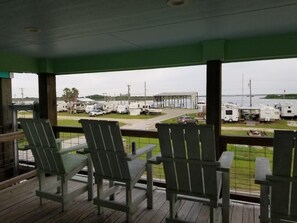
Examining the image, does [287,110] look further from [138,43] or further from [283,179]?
[138,43]

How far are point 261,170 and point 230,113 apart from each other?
4.88 ft

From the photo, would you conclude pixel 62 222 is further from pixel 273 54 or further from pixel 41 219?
pixel 273 54

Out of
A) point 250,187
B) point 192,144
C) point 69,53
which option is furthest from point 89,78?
point 250,187

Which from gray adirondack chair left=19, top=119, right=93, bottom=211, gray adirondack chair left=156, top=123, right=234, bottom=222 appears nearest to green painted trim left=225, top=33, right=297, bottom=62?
gray adirondack chair left=156, top=123, right=234, bottom=222

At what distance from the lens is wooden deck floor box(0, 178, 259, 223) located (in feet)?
9.15

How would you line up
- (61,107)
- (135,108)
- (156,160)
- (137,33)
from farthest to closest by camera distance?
(61,107)
(135,108)
(137,33)
(156,160)

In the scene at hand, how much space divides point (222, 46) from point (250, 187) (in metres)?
2.10

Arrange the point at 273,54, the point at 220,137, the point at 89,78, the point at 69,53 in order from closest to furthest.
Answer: the point at 273,54
the point at 220,137
the point at 69,53
the point at 89,78

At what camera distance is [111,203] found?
2760 millimetres

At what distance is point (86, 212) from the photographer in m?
2.96

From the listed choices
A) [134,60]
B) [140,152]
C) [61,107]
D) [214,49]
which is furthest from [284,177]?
[61,107]

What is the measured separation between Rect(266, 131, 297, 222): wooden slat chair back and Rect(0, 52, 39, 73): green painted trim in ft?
14.1

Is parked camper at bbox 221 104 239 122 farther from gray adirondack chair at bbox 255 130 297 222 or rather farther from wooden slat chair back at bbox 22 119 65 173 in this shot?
wooden slat chair back at bbox 22 119 65 173

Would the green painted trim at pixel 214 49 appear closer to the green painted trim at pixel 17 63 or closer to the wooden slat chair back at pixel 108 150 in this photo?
the wooden slat chair back at pixel 108 150
